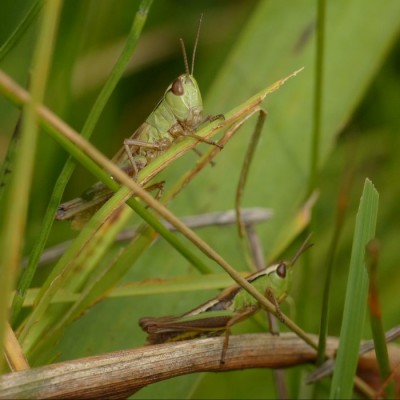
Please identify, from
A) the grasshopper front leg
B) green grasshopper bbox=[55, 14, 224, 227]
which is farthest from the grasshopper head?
the grasshopper front leg

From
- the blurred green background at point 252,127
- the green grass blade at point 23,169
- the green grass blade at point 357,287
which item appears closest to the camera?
the green grass blade at point 23,169

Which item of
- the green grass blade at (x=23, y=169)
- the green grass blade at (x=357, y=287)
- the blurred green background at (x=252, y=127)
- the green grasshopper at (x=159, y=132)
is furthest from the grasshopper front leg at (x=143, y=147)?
the green grass blade at (x=23, y=169)

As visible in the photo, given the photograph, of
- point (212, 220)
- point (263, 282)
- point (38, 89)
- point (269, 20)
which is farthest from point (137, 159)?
point (38, 89)

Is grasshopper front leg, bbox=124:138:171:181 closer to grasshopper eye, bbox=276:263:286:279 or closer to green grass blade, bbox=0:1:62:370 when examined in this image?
grasshopper eye, bbox=276:263:286:279

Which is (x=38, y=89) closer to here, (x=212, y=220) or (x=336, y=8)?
(x=212, y=220)

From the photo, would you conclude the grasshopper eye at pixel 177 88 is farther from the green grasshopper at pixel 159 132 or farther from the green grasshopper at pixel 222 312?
the green grasshopper at pixel 222 312
